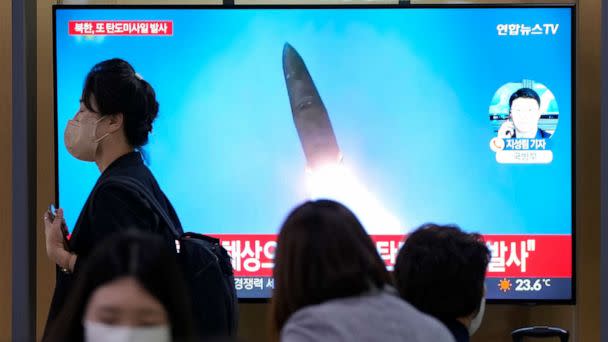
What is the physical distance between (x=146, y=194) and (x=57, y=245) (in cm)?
35

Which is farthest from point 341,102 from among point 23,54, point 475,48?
point 23,54

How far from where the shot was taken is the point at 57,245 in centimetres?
306

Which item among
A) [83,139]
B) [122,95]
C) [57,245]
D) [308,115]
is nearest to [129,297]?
[57,245]

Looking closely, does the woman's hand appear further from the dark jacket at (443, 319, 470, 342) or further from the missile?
the missile

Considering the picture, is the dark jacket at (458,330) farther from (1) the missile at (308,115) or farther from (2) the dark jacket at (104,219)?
(1) the missile at (308,115)

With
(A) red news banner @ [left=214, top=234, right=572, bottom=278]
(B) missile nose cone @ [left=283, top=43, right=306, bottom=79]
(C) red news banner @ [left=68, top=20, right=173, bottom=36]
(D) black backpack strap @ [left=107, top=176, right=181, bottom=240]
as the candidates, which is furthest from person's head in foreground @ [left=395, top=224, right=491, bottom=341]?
(C) red news banner @ [left=68, top=20, right=173, bottom=36]

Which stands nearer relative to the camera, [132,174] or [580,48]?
[132,174]

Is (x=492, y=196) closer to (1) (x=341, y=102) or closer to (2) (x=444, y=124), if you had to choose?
(2) (x=444, y=124)

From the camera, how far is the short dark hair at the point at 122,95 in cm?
315

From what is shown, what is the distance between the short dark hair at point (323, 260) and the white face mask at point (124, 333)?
492 millimetres

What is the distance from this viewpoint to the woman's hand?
2996 millimetres

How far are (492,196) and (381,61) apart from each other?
777 millimetres

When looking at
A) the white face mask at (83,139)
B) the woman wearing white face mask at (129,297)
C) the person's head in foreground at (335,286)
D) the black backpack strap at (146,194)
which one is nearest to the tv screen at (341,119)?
the white face mask at (83,139)

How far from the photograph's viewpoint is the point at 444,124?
437 cm
